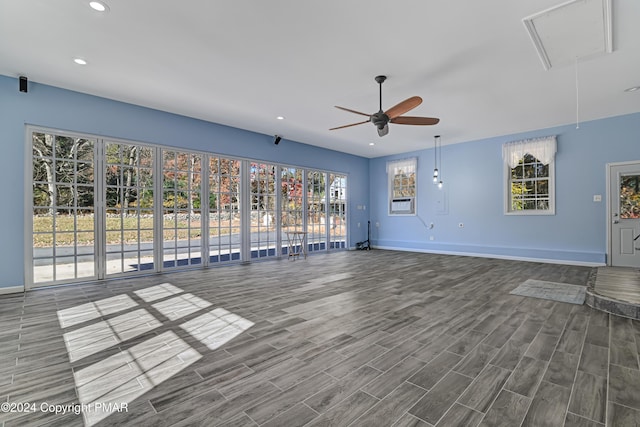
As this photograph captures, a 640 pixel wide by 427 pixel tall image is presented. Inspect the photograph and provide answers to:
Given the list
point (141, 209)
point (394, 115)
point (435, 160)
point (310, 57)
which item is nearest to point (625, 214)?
point (435, 160)

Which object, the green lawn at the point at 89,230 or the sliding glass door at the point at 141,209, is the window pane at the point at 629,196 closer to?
the sliding glass door at the point at 141,209

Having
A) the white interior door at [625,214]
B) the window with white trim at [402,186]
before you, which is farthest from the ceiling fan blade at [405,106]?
the white interior door at [625,214]

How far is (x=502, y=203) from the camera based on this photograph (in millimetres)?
7367

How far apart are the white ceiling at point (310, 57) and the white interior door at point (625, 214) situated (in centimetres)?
124

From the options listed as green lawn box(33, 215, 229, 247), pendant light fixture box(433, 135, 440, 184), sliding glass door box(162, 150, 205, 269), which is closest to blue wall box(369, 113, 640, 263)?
pendant light fixture box(433, 135, 440, 184)

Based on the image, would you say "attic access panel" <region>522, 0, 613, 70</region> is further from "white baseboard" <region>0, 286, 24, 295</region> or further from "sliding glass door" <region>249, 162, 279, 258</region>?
"white baseboard" <region>0, 286, 24, 295</region>

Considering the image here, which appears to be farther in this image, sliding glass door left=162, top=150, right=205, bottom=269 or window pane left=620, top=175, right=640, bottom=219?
window pane left=620, top=175, right=640, bottom=219

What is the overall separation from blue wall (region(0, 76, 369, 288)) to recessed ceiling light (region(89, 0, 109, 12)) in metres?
2.64

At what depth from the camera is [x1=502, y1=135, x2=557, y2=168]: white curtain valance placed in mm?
6605

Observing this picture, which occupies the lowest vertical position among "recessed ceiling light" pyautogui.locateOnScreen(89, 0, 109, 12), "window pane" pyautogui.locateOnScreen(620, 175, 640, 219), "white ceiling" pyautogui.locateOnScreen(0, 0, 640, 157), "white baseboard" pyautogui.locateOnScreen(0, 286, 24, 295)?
"white baseboard" pyautogui.locateOnScreen(0, 286, 24, 295)

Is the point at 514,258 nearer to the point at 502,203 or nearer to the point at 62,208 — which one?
the point at 502,203

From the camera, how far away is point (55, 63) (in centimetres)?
383

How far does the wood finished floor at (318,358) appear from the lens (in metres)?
1.63

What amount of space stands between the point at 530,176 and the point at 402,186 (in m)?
3.43
